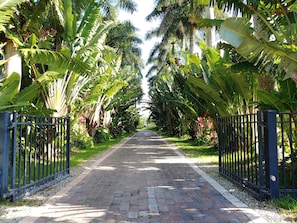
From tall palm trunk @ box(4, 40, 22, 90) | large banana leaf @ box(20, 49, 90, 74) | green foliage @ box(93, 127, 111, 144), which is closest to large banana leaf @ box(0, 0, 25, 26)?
large banana leaf @ box(20, 49, 90, 74)

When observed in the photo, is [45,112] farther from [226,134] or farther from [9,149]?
[226,134]

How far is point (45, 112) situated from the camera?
980 cm

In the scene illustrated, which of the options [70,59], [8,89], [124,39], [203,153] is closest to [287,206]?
[70,59]

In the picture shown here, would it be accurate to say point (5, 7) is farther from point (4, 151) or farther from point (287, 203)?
point (287, 203)

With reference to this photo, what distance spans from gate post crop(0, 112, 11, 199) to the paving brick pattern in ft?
2.95

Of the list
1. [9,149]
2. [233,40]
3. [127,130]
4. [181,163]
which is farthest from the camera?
[127,130]

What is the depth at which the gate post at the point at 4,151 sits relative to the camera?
18.6 ft

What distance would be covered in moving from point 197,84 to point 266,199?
6.93 meters

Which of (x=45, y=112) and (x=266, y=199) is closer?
(x=266, y=199)

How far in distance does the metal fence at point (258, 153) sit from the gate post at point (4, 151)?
4.88 meters

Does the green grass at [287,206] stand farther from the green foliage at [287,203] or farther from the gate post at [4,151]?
the gate post at [4,151]

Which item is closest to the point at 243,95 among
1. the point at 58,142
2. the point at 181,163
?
the point at 181,163

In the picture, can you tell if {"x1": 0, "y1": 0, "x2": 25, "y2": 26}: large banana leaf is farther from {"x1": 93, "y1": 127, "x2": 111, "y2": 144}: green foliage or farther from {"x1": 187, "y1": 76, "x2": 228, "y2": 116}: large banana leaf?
{"x1": 93, "y1": 127, "x2": 111, "y2": 144}: green foliage

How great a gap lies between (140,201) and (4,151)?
2.78m
